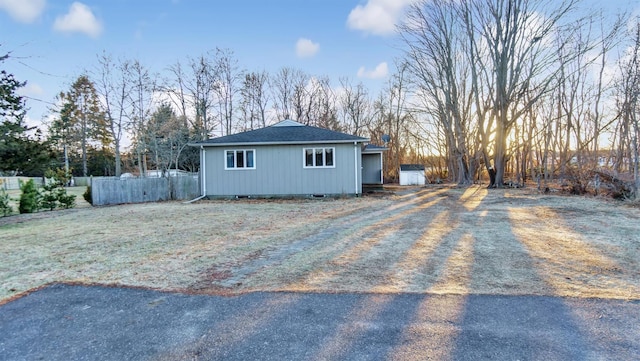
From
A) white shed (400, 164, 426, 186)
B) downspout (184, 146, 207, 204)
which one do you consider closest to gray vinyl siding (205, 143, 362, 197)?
downspout (184, 146, 207, 204)

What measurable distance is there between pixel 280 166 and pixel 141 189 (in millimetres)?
6138

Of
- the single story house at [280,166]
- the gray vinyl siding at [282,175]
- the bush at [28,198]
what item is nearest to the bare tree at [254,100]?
the single story house at [280,166]

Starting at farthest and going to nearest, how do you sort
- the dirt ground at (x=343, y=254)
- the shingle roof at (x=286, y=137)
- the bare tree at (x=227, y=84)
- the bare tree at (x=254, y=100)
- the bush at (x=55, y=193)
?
1. the bare tree at (x=254, y=100)
2. the bare tree at (x=227, y=84)
3. the shingle roof at (x=286, y=137)
4. the bush at (x=55, y=193)
5. the dirt ground at (x=343, y=254)

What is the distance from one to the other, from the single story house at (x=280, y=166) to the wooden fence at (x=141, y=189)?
1.64 meters

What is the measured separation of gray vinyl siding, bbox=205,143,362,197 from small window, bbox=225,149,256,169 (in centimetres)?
15

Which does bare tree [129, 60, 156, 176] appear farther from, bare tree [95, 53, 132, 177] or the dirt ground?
the dirt ground

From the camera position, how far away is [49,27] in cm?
866

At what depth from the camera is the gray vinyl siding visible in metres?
13.5

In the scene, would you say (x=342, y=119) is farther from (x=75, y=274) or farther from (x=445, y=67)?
(x=75, y=274)

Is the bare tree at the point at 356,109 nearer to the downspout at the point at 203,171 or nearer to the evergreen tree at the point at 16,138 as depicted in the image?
the downspout at the point at 203,171

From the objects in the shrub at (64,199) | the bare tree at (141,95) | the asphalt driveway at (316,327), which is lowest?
the asphalt driveway at (316,327)

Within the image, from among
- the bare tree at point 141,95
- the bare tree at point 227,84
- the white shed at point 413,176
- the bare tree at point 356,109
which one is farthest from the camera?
the bare tree at point 356,109

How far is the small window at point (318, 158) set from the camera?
13.6m

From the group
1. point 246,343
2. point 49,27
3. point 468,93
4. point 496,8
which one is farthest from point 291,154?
point 468,93
